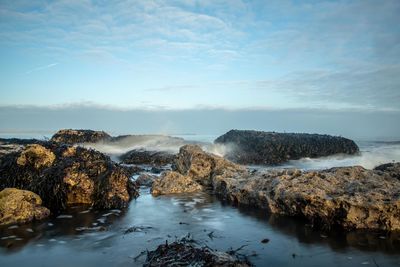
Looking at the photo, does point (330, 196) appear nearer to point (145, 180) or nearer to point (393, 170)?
point (393, 170)

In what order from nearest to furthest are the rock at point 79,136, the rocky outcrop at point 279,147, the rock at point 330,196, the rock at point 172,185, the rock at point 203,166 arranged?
the rock at point 330,196
the rock at point 172,185
the rock at point 203,166
the rocky outcrop at point 279,147
the rock at point 79,136

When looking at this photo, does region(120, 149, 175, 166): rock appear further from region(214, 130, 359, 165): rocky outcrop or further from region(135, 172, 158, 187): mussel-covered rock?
region(135, 172, 158, 187): mussel-covered rock

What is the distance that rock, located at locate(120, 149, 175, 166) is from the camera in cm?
1510

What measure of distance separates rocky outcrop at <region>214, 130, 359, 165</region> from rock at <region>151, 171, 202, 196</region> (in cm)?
735

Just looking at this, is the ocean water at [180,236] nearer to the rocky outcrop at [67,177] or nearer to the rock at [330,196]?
the rock at [330,196]

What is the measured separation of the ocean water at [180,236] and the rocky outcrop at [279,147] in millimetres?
9827

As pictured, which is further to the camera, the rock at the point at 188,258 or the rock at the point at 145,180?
the rock at the point at 145,180

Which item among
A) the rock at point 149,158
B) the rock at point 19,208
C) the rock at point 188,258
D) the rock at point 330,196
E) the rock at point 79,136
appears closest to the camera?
the rock at point 188,258

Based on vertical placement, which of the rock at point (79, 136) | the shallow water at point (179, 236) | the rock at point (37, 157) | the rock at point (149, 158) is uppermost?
the rock at point (79, 136)

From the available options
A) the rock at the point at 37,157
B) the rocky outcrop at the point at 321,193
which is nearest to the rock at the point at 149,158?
the rocky outcrop at the point at 321,193

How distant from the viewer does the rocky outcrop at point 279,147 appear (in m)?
16.5

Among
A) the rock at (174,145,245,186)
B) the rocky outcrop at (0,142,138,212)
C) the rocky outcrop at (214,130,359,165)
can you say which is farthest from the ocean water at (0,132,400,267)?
the rocky outcrop at (214,130,359,165)

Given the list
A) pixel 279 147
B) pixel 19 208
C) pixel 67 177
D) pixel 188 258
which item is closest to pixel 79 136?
pixel 279 147

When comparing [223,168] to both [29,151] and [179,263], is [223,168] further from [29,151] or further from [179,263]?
[179,263]
